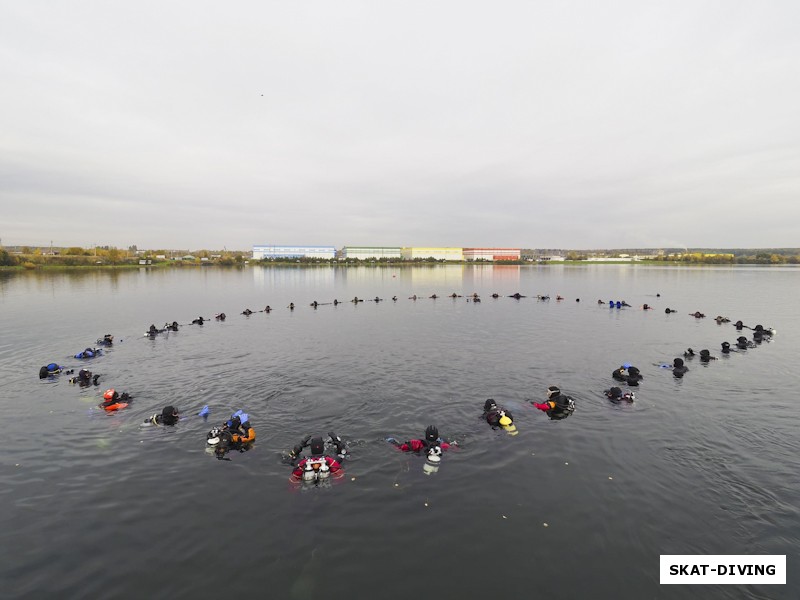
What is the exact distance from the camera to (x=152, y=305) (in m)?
60.7

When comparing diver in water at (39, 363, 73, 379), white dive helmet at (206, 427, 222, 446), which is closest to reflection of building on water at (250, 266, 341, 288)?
diver in water at (39, 363, 73, 379)

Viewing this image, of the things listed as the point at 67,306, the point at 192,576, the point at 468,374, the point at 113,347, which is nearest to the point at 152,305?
the point at 67,306

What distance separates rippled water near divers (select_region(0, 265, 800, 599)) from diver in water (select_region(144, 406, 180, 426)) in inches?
19.6

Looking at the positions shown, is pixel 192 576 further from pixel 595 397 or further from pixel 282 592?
pixel 595 397

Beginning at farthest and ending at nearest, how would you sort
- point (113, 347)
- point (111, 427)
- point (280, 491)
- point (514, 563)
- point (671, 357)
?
point (113, 347) < point (671, 357) < point (111, 427) < point (280, 491) < point (514, 563)

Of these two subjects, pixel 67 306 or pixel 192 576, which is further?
pixel 67 306

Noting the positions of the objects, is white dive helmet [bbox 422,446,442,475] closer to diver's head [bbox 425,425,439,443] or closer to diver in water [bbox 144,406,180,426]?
diver's head [bbox 425,425,439,443]

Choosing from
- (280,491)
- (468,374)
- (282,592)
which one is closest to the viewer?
(282,592)

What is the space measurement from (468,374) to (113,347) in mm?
31214

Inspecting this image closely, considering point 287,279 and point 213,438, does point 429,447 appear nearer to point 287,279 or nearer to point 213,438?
point 213,438

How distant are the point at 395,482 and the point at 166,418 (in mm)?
11576

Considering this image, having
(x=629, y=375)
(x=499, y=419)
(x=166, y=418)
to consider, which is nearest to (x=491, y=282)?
(x=629, y=375)

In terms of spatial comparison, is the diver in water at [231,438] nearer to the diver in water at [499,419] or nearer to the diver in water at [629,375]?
the diver in water at [499,419]

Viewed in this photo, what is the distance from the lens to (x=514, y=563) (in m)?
9.60
